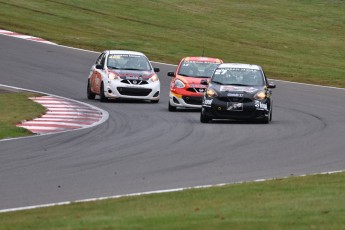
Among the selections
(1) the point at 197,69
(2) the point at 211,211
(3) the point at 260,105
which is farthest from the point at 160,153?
(1) the point at 197,69

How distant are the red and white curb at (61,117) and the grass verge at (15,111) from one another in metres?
0.23

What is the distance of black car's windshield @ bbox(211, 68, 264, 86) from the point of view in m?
24.2

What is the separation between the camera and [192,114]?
2609 centimetres

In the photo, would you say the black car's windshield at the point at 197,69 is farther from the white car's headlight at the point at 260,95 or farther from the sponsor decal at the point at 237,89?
the white car's headlight at the point at 260,95

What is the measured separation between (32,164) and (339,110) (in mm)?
13557

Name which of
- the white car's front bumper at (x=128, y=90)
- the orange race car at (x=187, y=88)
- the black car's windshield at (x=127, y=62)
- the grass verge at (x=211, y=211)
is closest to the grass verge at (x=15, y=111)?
the white car's front bumper at (x=128, y=90)

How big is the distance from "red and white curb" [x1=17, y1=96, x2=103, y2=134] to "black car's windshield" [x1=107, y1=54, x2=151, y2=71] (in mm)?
2099

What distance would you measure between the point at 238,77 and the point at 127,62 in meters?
6.63

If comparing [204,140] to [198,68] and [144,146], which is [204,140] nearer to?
[144,146]

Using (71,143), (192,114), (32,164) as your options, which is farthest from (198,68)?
(32,164)

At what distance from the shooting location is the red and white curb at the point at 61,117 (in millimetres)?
21438

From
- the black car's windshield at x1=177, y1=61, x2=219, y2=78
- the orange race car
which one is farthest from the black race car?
the black car's windshield at x1=177, y1=61, x2=219, y2=78

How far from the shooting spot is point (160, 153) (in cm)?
1719

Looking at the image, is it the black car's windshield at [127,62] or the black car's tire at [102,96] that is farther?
the black car's windshield at [127,62]
